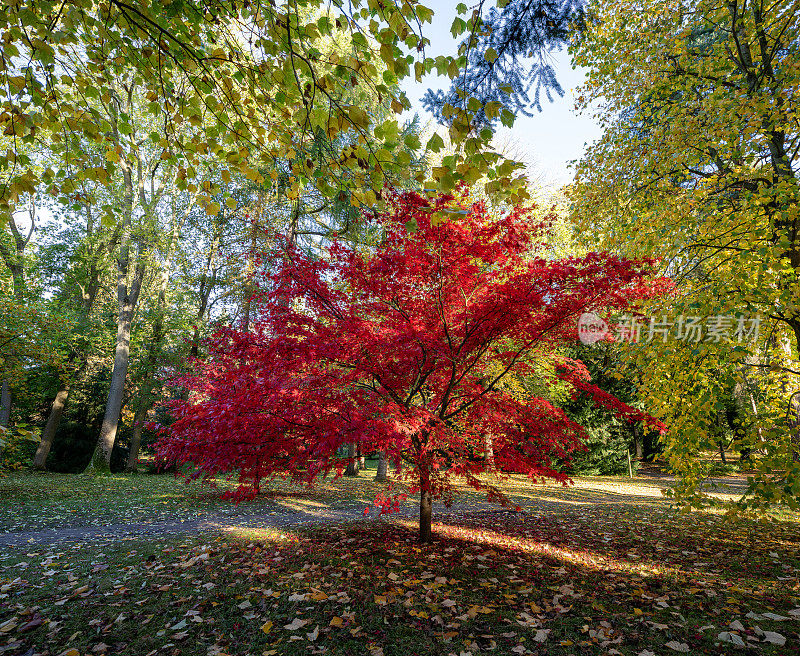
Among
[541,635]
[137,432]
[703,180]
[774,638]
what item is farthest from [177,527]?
[137,432]

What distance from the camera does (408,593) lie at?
377cm

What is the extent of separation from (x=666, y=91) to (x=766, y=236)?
2.59m

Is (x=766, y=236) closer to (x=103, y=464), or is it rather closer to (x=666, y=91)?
(x=666, y=91)

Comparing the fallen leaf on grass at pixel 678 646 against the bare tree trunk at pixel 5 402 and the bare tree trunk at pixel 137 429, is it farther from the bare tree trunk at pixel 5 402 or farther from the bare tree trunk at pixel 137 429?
the bare tree trunk at pixel 5 402

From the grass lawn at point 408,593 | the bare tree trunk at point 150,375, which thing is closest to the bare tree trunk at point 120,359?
the bare tree trunk at point 150,375

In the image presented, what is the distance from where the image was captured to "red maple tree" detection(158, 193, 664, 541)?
4461 mm

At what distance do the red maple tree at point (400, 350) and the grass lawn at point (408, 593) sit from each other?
2.95 feet

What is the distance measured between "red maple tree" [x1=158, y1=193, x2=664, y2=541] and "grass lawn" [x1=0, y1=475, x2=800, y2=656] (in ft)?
2.95

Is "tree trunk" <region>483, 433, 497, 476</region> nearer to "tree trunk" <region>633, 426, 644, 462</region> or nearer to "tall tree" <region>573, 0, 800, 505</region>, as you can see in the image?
"tall tree" <region>573, 0, 800, 505</region>

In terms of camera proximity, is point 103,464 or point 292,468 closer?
point 292,468

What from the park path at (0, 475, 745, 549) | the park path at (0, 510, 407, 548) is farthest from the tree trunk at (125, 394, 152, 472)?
the park path at (0, 510, 407, 548)

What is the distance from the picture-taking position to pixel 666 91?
5953 mm

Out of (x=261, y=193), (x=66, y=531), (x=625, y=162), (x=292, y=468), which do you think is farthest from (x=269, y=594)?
(x=261, y=193)

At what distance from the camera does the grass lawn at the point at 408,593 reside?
2.99 m
